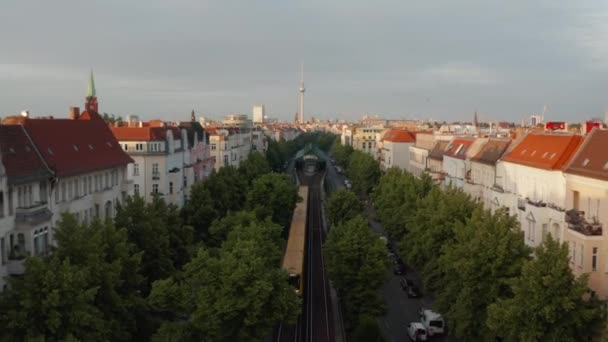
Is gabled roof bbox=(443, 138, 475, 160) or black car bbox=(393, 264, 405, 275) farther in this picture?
gabled roof bbox=(443, 138, 475, 160)

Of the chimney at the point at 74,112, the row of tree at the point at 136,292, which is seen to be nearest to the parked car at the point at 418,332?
the row of tree at the point at 136,292

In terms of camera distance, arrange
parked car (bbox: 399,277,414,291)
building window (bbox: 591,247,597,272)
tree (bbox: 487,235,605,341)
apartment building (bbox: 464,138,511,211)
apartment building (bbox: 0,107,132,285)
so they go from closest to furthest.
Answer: tree (bbox: 487,235,605,341), building window (bbox: 591,247,597,272), apartment building (bbox: 0,107,132,285), apartment building (bbox: 464,138,511,211), parked car (bbox: 399,277,414,291)

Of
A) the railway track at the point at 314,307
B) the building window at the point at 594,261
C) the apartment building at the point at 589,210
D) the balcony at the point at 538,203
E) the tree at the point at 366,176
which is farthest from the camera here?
the tree at the point at 366,176

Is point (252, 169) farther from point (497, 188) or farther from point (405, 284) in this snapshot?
point (497, 188)

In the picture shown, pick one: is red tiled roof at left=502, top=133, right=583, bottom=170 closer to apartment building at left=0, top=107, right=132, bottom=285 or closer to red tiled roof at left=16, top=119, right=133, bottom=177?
apartment building at left=0, top=107, right=132, bottom=285

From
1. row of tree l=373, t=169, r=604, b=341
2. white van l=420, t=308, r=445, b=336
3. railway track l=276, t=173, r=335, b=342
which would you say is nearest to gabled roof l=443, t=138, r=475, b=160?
railway track l=276, t=173, r=335, b=342

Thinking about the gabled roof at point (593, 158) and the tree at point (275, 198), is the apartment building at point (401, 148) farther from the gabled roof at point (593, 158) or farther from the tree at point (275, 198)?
the gabled roof at point (593, 158)
